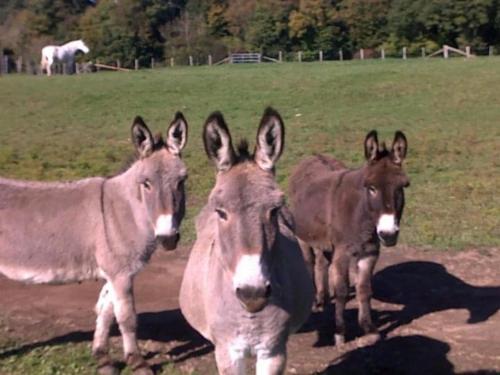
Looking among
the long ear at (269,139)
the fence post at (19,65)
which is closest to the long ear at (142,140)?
the long ear at (269,139)

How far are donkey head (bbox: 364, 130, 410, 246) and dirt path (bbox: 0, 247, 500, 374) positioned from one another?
3.28 feet

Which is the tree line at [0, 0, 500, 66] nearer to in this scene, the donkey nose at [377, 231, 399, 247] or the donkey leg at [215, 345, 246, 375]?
the donkey nose at [377, 231, 399, 247]

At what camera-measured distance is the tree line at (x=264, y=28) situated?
62938mm

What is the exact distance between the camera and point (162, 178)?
6.45 meters

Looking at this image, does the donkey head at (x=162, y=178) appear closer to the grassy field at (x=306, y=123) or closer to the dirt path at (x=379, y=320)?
the dirt path at (x=379, y=320)

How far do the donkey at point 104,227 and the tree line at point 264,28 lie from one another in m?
57.2

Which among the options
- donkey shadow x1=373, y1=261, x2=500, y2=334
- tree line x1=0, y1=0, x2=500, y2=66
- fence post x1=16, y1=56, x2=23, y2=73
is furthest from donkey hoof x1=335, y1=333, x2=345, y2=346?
fence post x1=16, y1=56, x2=23, y2=73

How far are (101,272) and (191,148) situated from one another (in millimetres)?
12950

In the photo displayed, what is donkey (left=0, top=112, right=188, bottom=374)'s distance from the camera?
21.6ft

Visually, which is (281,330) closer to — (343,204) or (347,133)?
(343,204)

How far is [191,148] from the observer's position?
1966cm

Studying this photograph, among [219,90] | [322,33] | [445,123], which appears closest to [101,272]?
[445,123]

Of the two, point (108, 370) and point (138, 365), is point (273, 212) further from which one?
point (108, 370)

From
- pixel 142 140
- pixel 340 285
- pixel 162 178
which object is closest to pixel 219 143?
pixel 162 178
